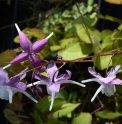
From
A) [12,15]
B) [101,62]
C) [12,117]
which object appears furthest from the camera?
[12,15]

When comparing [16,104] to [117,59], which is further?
[16,104]

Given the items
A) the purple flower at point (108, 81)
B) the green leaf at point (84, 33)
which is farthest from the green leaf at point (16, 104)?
the purple flower at point (108, 81)

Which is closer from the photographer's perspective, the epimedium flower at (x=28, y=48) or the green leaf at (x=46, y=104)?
the epimedium flower at (x=28, y=48)

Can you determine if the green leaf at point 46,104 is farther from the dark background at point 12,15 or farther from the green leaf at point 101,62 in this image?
the dark background at point 12,15

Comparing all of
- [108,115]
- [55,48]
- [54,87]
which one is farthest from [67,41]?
[54,87]

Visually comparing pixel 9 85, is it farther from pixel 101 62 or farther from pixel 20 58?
pixel 101 62

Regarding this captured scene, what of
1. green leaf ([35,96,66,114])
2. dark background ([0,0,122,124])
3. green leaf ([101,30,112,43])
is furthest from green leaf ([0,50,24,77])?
dark background ([0,0,122,124])

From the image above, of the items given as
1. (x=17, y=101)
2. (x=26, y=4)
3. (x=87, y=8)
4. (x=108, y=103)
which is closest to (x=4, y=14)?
(x=26, y=4)

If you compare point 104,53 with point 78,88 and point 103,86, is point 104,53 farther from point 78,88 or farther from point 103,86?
point 78,88
